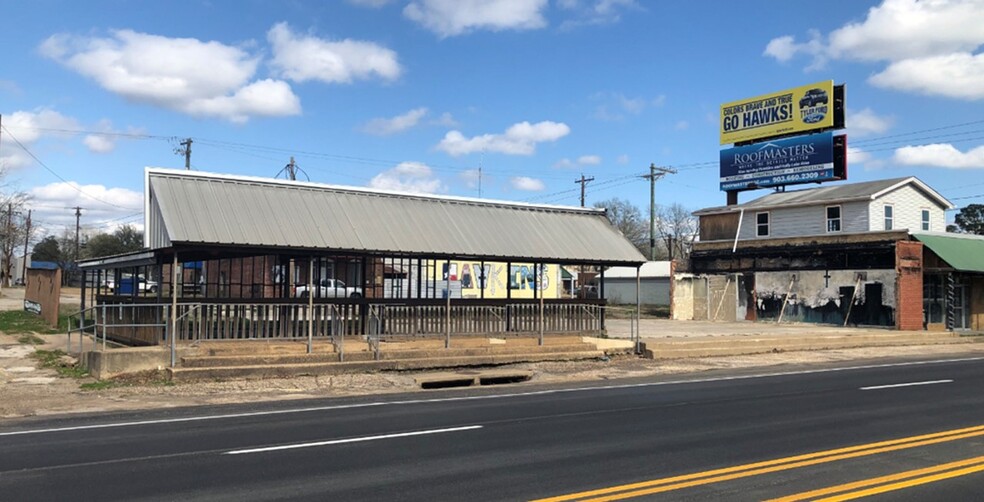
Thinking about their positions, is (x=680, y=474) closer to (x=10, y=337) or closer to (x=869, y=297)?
(x=10, y=337)

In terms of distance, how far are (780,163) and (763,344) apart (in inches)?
841

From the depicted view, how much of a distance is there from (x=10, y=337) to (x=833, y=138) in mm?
38544

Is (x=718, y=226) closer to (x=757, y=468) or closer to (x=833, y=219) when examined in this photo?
(x=833, y=219)

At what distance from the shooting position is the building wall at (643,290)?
183 feet

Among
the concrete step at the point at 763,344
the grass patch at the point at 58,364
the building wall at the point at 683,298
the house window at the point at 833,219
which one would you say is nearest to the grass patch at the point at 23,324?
the grass patch at the point at 58,364

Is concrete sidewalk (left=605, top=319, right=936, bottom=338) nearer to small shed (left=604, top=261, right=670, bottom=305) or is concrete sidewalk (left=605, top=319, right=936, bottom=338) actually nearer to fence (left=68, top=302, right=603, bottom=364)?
fence (left=68, top=302, right=603, bottom=364)

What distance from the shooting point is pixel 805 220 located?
1549 inches

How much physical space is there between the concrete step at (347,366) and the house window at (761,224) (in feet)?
77.2

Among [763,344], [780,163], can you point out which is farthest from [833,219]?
[763,344]

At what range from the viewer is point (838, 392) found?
49.2 feet

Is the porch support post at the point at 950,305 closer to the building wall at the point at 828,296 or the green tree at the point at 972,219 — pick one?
the building wall at the point at 828,296

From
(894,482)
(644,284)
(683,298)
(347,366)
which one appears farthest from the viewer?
(644,284)

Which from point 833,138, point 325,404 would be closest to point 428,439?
point 325,404

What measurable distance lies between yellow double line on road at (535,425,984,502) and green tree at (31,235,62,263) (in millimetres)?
108472
